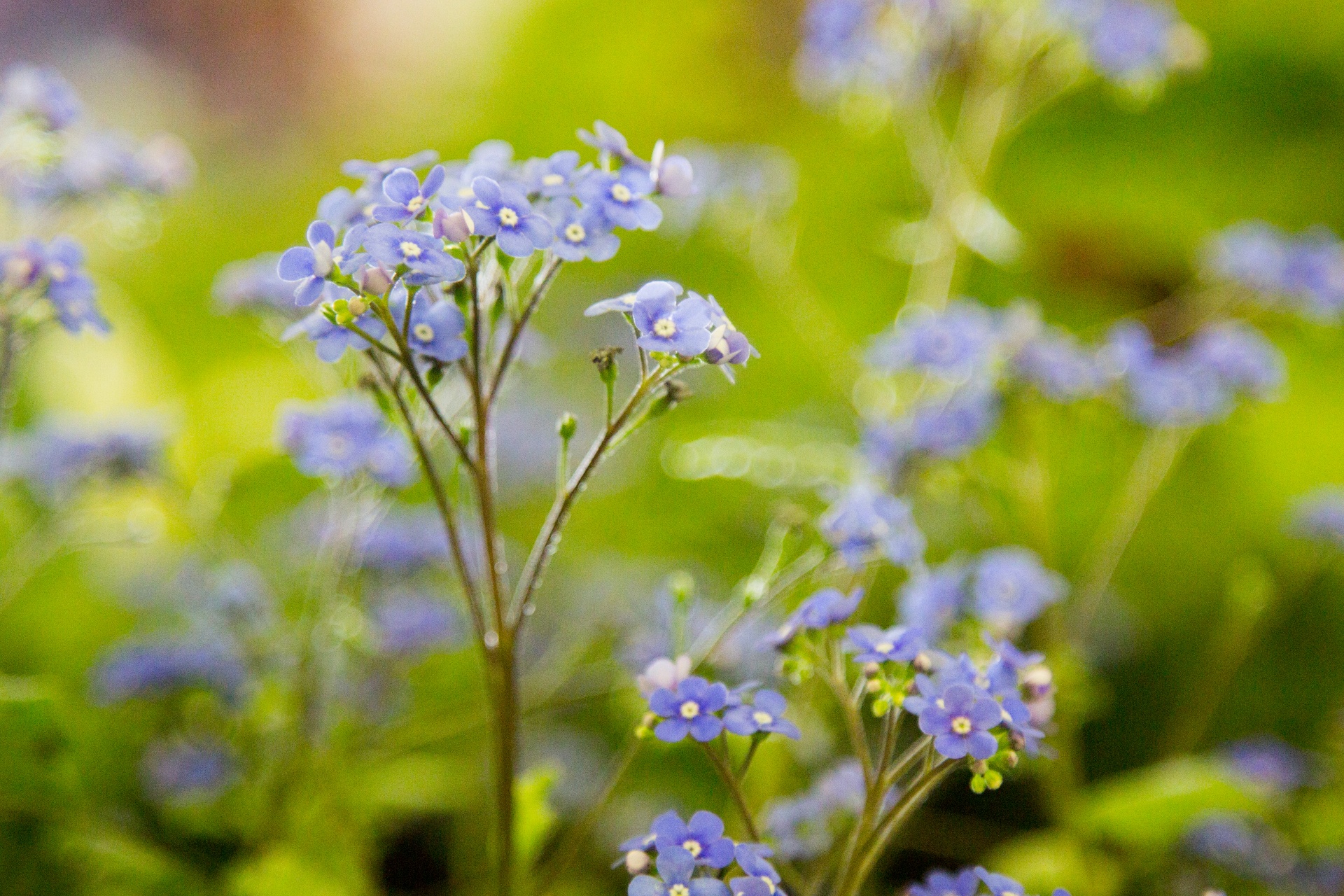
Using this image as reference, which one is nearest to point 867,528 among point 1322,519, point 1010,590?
point 1010,590

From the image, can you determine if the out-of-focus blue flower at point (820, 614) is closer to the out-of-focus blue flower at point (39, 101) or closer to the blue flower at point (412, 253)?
the blue flower at point (412, 253)

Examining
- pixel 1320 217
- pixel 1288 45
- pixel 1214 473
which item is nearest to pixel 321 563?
pixel 1214 473

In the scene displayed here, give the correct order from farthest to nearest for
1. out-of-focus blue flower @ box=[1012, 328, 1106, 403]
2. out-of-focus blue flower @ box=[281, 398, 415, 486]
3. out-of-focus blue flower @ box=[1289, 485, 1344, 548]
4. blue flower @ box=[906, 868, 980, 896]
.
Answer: out-of-focus blue flower @ box=[1289, 485, 1344, 548]
out-of-focus blue flower @ box=[1012, 328, 1106, 403]
out-of-focus blue flower @ box=[281, 398, 415, 486]
blue flower @ box=[906, 868, 980, 896]

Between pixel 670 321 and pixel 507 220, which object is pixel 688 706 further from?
pixel 507 220

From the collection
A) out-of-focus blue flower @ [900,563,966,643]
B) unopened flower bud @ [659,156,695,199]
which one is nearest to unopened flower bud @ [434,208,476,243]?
unopened flower bud @ [659,156,695,199]

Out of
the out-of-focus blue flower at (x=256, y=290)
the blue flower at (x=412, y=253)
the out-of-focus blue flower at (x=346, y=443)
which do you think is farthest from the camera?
the out-of-focus blue flower at (x=256, y=290)

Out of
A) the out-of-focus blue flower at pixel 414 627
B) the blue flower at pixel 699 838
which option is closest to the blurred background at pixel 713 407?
the out-of-focus blue flower at pixel 414 627

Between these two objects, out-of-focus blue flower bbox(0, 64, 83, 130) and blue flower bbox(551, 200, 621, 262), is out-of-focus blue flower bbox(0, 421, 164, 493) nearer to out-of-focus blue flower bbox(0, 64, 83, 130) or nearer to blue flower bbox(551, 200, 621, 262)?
out-of-focus blue flower bbox(0, 64, 83, 130)
